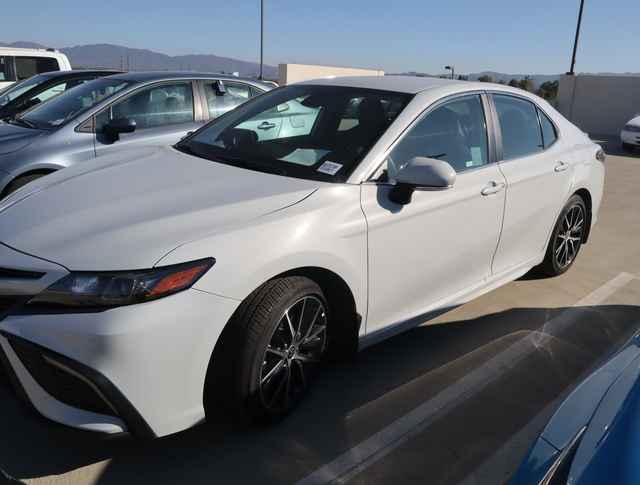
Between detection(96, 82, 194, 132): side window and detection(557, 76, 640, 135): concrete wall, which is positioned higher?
detection(96, 82, 194, 132): side window

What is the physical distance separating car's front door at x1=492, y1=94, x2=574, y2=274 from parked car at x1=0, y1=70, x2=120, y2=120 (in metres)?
5.34

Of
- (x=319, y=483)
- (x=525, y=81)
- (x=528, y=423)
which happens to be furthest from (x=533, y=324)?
(x=525, y=81)

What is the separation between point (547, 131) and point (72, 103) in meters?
4.33

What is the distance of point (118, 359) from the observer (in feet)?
6.93

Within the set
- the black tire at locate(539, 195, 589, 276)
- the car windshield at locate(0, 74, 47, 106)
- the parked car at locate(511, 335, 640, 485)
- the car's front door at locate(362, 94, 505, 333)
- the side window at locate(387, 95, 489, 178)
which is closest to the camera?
the parked car at locate(511, 335, 640, 485)

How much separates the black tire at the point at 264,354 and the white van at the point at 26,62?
33.2 feet

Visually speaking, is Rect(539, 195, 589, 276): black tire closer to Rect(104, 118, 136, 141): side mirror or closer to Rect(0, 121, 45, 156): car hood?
Rect(104, 118, 136, 141): side mirror

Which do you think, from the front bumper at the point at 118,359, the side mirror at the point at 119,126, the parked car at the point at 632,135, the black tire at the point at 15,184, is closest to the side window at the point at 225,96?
the side mirror at the point at 119,126

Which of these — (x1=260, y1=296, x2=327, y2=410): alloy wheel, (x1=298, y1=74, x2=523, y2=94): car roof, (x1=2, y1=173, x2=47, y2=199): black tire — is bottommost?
(x1=260, y1=296, x2=327, y2=410): alloy wheel

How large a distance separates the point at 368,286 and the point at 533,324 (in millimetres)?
1657

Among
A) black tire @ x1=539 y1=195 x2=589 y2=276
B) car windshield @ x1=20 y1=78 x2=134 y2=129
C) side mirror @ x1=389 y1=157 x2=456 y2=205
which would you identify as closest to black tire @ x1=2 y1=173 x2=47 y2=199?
car windshield @ x1=20 y1=78 x2=134 y2=129

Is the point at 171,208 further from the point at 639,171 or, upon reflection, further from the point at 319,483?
the point at 639,171

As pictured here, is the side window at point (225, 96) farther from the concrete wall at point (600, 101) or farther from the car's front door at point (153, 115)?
the concrete wall at point (600, 101)

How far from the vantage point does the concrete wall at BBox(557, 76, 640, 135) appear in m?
20.9
